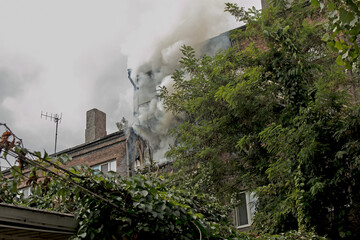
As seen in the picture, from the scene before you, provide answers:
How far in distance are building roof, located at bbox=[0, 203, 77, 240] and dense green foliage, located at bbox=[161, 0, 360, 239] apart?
736cm

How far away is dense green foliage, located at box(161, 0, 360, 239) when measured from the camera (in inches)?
502

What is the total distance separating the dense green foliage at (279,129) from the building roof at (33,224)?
736 cm

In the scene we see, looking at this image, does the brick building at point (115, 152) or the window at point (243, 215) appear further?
the brick building at point (115, 152)

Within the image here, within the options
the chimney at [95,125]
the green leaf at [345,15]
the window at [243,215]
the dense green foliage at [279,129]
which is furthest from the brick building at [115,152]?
the green leaf at [345,15]

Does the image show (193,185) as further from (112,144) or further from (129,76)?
(129,76)

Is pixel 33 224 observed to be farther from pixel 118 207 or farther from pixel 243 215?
pixel 243 215

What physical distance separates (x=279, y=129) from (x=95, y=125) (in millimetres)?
17785

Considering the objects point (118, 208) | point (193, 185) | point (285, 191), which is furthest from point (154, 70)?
point (118, 208)

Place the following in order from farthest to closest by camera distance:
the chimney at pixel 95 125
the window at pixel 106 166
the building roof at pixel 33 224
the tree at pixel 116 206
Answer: the chimney at pixel 95 125, the window at pixel 106 166, the tree at pixel 116 206, the building roof at pixel 33 224

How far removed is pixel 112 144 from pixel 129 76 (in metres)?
5.78

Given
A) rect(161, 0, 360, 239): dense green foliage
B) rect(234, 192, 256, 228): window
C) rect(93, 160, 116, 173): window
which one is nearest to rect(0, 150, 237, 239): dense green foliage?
rect(161, 0, 360, 239): dense green foliage

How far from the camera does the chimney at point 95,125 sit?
95.6 feet

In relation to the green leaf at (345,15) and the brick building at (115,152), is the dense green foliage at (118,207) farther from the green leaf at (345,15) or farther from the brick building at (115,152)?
the brick building at (115,152)

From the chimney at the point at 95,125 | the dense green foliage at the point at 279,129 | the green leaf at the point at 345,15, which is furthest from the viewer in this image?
the chimney at the point at 95,125
